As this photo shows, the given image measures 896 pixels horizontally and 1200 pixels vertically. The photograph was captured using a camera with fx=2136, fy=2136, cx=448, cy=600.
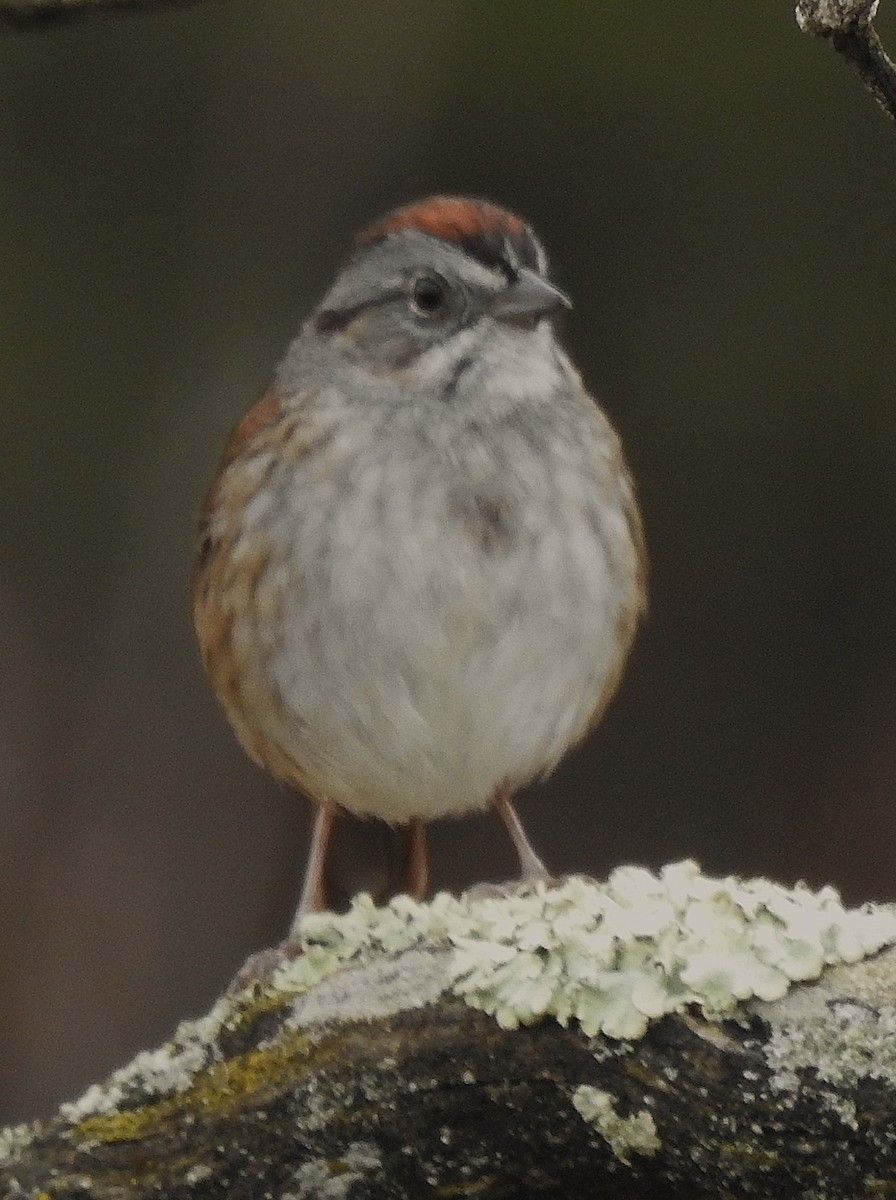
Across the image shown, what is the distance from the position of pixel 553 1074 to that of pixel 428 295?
1283mm

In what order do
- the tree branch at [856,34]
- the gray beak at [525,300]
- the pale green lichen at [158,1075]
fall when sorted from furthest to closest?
the gray beak at [525,300]
the pale green lichen at [158,1075]
the tree branch at [856,34]

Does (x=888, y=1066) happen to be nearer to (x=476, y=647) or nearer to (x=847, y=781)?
(x=476, y=647)

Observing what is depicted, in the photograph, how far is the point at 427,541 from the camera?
286 cm

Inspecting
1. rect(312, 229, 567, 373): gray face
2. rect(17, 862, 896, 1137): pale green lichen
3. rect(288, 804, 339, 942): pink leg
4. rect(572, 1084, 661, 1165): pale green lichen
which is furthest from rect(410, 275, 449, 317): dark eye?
rect(572, 1084, 661, 1165): pale green lichen

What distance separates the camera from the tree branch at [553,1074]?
2004 millimetres

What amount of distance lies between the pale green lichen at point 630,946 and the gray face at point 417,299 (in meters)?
0.90

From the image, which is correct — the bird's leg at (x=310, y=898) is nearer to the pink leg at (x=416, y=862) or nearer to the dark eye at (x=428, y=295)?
the pink leg at (x=416, y=862)

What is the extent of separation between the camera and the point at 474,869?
14.1ft

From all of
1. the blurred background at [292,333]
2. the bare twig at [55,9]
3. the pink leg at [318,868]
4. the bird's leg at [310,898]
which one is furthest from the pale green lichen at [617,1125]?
the blurred background at [292,333]

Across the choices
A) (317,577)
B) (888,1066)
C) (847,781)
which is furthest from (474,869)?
(888,1066)

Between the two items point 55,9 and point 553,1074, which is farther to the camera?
point 553,1074

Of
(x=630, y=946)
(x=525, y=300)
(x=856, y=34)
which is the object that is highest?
(x=525, y=300)

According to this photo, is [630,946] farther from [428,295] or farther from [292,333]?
[292,333]

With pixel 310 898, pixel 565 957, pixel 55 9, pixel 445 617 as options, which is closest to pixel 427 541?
pixel 445 617
